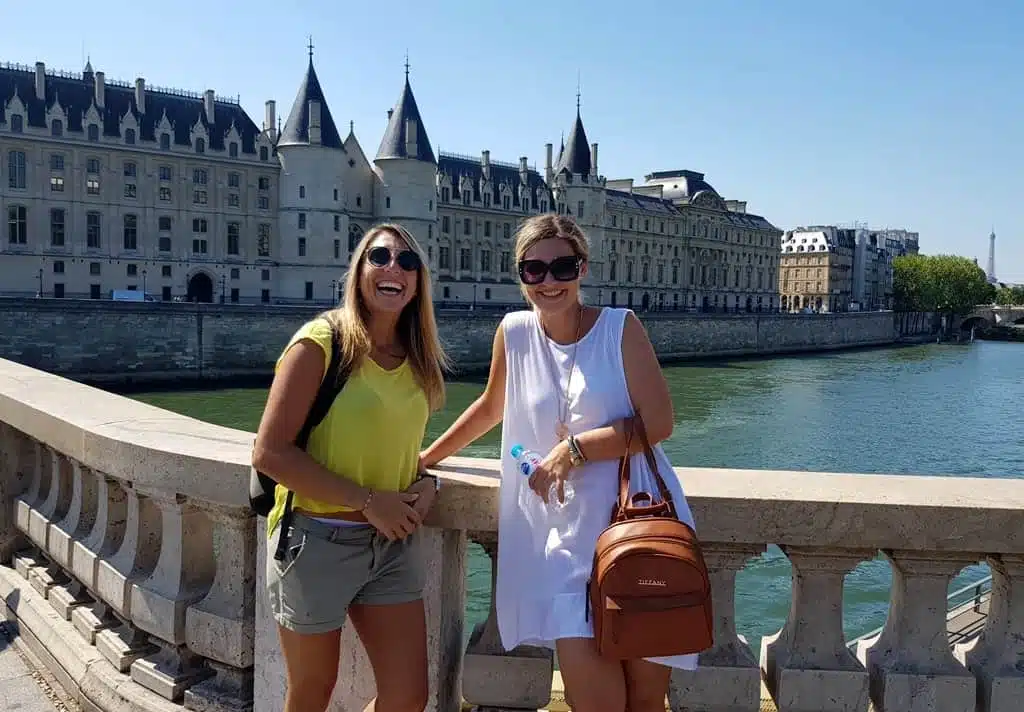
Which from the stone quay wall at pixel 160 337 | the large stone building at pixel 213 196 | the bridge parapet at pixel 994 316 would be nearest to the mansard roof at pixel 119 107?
the large stone building at pixel 213 196

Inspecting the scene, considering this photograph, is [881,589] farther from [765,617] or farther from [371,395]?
[371,395]

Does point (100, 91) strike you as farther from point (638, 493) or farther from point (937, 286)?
point (937, 286)

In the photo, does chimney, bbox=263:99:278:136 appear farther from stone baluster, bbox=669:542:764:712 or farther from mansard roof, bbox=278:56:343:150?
stone baluster, bbox=669:542:764:712

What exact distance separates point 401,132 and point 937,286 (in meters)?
60.5

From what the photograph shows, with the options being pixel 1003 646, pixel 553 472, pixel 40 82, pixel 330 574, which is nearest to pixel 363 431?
pixel 330 574

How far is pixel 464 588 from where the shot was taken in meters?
2.39

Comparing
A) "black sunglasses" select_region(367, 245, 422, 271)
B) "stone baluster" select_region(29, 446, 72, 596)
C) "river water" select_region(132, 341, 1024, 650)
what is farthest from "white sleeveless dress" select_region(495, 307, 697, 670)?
"river water" select_region(132, 341, 1024, 650)

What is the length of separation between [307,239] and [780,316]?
32.2 m

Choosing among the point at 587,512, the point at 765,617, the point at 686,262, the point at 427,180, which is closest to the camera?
the point at 587,512

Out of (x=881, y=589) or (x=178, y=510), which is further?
(x=881, y=589)

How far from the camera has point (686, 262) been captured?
239ft

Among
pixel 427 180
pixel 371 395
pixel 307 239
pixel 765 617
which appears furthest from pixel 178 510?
pixel 427 180

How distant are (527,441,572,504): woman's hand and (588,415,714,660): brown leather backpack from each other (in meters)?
0.20

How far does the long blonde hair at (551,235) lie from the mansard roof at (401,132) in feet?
151
